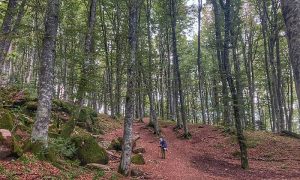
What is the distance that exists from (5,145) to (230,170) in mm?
11819

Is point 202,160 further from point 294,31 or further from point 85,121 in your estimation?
point 294,31

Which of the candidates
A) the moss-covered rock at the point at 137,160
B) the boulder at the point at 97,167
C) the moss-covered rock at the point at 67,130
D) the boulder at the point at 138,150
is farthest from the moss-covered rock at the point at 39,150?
the boulder at the point at 138,150

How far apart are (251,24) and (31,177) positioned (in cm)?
2850

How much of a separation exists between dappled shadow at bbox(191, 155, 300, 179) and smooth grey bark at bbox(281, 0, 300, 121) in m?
12.8

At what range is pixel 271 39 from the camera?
24.9m

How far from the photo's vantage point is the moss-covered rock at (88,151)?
1230cm

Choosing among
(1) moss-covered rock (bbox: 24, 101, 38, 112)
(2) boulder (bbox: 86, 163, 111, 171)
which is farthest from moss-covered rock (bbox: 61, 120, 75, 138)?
(1) moss-covered rock (bbox: 24, 101, 38, 112)

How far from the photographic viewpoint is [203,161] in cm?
1848

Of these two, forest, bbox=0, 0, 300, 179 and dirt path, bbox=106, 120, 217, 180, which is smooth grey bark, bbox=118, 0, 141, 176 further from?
A: dirt path, bbox=106, 120, 217, 180

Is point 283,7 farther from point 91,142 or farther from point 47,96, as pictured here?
point 91,142

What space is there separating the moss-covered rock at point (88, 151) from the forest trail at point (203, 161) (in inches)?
77.5

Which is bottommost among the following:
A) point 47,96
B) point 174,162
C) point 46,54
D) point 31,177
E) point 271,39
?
point 174,162

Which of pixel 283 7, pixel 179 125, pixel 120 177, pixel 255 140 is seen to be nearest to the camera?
pixel 283 7

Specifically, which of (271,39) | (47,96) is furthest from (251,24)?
(47,96)
